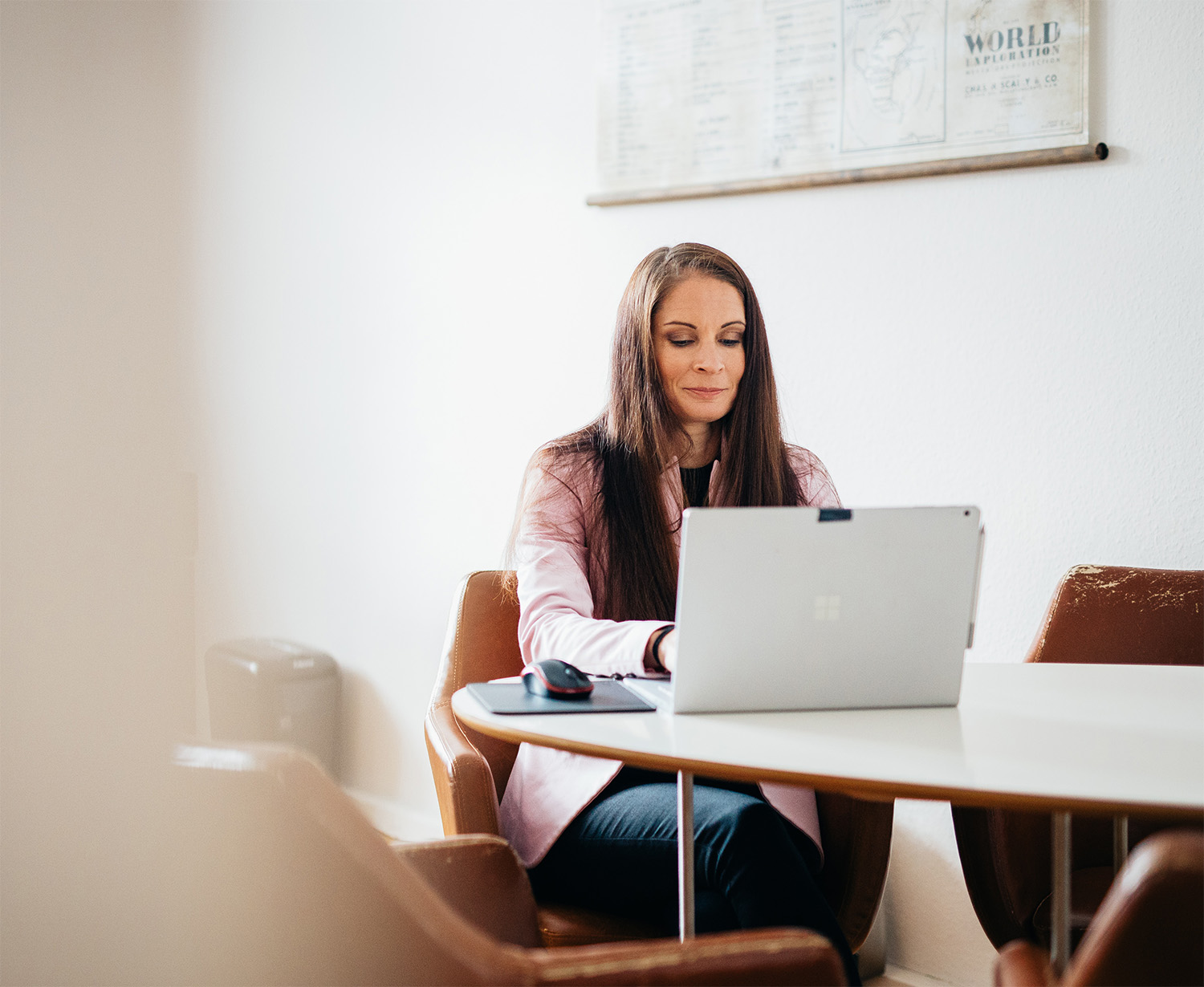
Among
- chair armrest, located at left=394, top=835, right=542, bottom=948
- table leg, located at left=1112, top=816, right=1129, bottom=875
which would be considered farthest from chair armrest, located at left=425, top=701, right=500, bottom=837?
table leg, located at left=1112, top=816, right=1129, bottom=875

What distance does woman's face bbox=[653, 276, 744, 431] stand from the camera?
1.78 metres

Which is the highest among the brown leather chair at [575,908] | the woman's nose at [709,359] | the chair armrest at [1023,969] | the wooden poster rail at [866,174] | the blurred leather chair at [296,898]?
the wooden poster rail at [866,174]

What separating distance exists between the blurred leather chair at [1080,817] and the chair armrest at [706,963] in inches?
29.5

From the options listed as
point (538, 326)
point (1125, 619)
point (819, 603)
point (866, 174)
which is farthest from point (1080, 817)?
point (538, 326)

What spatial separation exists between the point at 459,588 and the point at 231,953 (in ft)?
3.61

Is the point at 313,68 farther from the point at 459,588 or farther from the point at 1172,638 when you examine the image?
the point at 1172,638

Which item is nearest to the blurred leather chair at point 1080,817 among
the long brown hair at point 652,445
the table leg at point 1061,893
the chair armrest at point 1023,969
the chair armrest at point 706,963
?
the table leg at point 1061,893

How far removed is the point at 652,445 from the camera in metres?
1.76

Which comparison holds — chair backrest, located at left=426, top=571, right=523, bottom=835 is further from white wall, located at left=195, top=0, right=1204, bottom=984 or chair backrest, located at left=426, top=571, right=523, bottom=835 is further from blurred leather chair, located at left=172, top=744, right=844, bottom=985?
white wall, located at left=195, top=0, right=1204, bottom=984

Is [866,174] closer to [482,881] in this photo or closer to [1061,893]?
[1061,893]

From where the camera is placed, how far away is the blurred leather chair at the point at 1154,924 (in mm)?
686

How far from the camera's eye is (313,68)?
3.30m

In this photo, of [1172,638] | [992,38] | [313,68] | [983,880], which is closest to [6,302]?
[983,880]

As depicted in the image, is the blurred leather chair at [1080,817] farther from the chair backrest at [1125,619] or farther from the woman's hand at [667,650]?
the woman's hand at [667,650]
